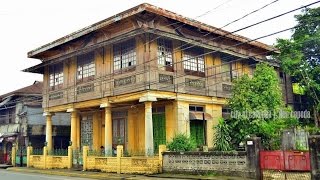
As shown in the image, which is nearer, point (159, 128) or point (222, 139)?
point (222, 139)

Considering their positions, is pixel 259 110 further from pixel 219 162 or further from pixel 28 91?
pixel 28 91

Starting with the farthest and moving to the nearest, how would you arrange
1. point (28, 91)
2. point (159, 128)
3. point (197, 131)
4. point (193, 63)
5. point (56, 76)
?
point (28, 91) < point (56, 76) < point (197, 131) < point (193, 63) < point (159, 128)

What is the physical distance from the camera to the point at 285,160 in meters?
14.1

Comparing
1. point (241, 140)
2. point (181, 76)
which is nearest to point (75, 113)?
point (181, 76)

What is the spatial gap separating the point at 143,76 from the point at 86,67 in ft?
19.8

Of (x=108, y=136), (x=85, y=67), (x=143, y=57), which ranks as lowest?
(x=108, y=136)

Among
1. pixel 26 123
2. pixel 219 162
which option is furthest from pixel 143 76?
pixel 26 123

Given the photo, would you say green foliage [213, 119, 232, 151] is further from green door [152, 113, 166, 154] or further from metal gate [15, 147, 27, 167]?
metal gate [15, 147, 27, 167]

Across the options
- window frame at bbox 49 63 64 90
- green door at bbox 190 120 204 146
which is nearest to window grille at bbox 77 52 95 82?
window frame at bbox 49 63 64 90

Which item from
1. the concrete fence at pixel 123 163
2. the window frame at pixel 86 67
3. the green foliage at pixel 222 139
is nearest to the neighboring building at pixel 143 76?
the window frame at pixel 86 67

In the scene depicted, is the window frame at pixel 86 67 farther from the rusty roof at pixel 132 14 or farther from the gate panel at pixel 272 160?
the gate panel at pixel 272 160

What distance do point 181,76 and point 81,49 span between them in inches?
263

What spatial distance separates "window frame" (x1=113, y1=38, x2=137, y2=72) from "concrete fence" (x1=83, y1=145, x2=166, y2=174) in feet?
15.0

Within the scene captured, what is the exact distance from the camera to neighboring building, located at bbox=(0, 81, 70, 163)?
32069 mm
